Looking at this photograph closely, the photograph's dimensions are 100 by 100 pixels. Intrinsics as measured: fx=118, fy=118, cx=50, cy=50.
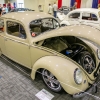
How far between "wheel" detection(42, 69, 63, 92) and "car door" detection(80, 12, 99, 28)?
14.1 feet

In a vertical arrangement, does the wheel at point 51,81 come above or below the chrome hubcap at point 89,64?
below

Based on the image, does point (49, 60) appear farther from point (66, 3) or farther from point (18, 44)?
point (66, 3)

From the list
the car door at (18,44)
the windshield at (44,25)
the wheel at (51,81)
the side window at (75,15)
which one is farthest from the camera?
the side window at (75,15)

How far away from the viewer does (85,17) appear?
629 centimetres

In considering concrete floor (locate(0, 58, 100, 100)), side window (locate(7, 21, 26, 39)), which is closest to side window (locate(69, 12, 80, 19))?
side window (locate(7, 21, 26, 39))

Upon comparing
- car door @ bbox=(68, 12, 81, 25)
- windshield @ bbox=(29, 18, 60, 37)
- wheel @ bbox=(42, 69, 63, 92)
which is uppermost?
car door @ bbox=(68, 12, 81, 25)

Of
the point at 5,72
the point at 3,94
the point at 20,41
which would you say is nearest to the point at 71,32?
the point at 20,41

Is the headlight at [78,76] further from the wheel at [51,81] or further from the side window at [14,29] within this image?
the side window at [14,29]

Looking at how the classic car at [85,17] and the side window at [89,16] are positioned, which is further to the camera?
the side window at [89,16]

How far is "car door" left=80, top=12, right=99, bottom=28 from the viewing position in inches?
226

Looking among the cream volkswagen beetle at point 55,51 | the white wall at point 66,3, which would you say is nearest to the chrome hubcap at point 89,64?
the cream volkswagen beetle at point 55,51

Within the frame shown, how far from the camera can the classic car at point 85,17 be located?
5711 mm

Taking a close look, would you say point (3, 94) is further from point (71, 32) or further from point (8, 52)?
point (71, 32)

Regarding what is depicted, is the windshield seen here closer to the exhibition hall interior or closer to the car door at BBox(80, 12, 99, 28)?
the exhibition hall interior
